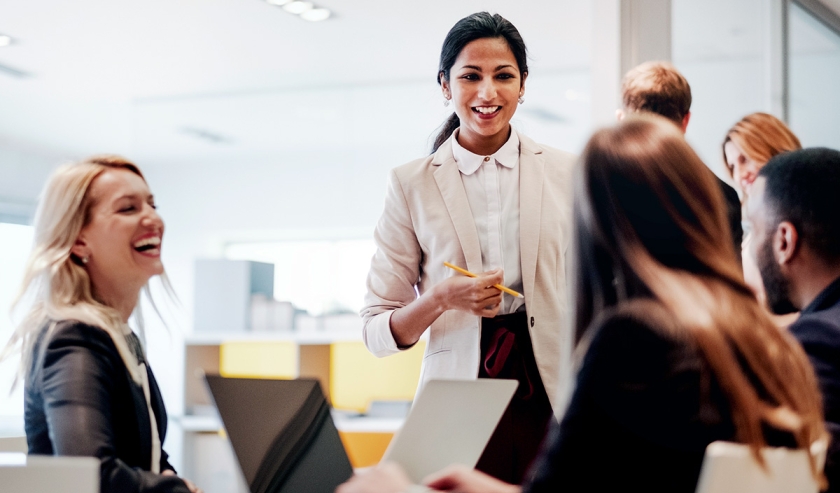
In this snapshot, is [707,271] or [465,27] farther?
[465,27]

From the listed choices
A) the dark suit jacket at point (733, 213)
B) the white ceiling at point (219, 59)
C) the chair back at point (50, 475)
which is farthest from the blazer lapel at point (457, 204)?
the white ceiling at point (219, 59)

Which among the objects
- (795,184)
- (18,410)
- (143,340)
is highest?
(795,184)

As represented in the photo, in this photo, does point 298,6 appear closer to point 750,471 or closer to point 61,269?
point 61,269

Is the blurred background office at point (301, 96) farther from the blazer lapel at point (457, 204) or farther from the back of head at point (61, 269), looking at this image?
the back of head at point (61, 269)

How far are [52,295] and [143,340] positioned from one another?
342 mm

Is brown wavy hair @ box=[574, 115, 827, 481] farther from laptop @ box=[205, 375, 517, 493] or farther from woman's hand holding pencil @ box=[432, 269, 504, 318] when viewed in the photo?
woman's hand holding pencil @ box=[432, 269, 504, 318]

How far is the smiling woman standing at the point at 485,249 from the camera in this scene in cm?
187

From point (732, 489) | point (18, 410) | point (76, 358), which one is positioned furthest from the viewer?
point (18, 410)

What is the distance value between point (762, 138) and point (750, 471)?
6.32ft

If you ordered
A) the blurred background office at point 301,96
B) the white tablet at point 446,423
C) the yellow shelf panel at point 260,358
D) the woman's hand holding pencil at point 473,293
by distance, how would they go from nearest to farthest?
the white tablet at point 446,423 < the woman's hand holding pencil at point 473,293 < the blurred background office at point 301,96 < the yellow shelf panel at point 260,358

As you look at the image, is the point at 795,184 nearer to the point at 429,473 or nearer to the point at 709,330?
the point at 709,330

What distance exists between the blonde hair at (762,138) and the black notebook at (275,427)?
5.95ft

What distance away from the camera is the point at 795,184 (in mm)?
1534

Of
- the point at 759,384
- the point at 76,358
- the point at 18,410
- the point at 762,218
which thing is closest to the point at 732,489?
the point at 759,384
